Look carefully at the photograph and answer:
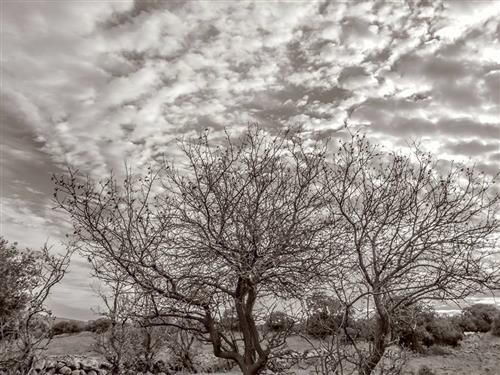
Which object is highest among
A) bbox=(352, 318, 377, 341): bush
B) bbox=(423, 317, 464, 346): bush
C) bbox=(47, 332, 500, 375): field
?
bbox=(352, 318, 377, 341): bush

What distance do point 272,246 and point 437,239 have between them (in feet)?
13.0

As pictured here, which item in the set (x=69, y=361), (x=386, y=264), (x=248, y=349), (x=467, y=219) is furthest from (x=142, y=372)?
(x=467, y=219)

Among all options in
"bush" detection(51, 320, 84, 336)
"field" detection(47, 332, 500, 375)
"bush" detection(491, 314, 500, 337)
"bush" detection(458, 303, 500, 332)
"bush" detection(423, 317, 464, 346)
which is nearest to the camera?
"field" detection(47, 332, 500, 375)

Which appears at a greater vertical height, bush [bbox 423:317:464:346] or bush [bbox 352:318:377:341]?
bush [bbox 352:318:377:341]

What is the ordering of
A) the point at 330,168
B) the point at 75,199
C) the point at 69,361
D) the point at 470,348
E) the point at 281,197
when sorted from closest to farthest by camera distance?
the point at 75,199
the point at 281,197
the point at 330,168
the point at 69,361
the point at 470,348

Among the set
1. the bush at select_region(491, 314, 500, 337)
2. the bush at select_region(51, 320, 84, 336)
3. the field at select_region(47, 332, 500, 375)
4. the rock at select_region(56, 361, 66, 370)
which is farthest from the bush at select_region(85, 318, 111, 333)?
the bush at select_region(491, 314, 500, 337)

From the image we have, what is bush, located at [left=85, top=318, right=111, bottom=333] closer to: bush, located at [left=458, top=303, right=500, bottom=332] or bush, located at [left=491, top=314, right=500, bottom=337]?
bush, located at [left=458, top=303, right=500, bottom=332]

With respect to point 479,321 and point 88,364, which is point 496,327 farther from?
point 88,364

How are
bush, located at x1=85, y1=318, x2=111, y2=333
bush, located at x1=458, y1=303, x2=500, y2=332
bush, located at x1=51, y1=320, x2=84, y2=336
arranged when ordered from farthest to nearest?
bush, located at x1=51, y1=320, x2=84, y2=336 < bush, located at x1=85, y1=318, x2=111, y2=333 < bush, located at x1=458, y1=303, x2=500, y2=332

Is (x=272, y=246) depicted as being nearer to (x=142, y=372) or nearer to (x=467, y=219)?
(x=467, y=219)

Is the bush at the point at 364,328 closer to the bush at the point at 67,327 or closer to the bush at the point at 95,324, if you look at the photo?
the bush at the point at 95,324

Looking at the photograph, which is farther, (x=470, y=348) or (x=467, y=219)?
(x=470, y=348)

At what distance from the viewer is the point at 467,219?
Result: 25.0 ft

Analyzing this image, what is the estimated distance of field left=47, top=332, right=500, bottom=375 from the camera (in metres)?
19.7
